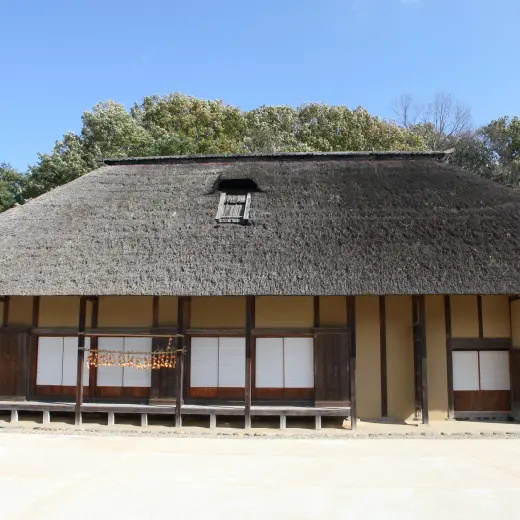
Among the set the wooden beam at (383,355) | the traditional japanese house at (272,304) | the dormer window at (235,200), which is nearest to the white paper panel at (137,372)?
the traditional japanese house at (272,304)

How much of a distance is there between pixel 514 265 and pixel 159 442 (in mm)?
7886

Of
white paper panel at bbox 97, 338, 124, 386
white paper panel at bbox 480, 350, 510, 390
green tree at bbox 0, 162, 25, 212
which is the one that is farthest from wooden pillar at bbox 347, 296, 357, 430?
green tree at bbox 0, 162, 25, 212

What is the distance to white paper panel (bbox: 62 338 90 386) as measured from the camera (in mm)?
11891

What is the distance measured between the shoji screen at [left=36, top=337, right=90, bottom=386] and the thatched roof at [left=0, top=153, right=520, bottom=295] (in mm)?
1970

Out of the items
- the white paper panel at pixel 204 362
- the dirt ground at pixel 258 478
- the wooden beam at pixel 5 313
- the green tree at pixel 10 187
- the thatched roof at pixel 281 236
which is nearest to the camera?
the dirt ground at pixel 258 478

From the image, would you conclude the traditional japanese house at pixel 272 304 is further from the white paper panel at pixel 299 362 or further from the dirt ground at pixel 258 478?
the dirt ground at pixel 258 478

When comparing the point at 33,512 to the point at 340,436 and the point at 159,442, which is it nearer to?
the point at 159,442

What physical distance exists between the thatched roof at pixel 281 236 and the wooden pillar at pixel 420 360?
1.18 meters

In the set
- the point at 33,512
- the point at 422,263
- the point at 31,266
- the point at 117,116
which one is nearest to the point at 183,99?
the point at 117,116

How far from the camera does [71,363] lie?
39.2 feet

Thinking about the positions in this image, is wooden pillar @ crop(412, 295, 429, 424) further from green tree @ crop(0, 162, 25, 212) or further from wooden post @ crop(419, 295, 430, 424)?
green tree @ crop(0, 162, 25, 212)

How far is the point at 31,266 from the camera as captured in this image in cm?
1106

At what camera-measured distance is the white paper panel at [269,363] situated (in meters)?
11.5

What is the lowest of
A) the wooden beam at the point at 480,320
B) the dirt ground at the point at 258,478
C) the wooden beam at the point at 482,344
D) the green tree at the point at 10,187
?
the dirt ground at the point at 258,478
